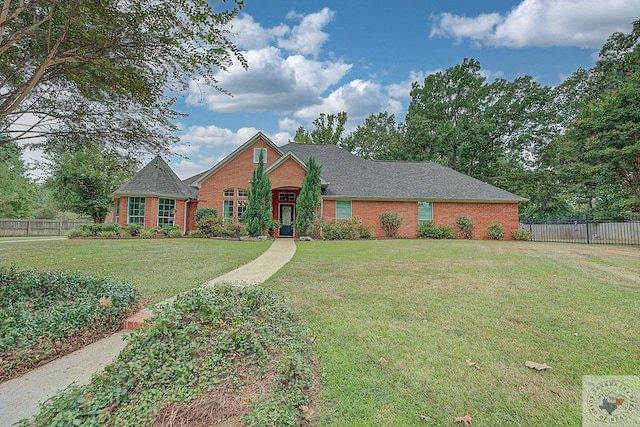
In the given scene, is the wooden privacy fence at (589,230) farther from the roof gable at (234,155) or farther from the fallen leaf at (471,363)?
the fallen leaf at (471,363)

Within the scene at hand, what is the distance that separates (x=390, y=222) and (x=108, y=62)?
1590 cm

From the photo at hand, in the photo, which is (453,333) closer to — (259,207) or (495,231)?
(259,207)

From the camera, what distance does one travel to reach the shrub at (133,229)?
57.7ft

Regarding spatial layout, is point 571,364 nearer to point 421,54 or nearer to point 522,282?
point 522,282

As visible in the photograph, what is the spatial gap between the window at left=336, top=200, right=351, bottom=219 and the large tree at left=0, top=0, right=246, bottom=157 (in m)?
13.6

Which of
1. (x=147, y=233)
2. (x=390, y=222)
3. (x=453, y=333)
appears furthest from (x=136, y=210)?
(x=453, y=333)

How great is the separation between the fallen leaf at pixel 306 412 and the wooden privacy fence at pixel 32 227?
30734 mm

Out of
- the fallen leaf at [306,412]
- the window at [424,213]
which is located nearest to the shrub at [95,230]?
the window at [424,213]

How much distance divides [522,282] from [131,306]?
23.9ft

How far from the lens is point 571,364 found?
112 inches

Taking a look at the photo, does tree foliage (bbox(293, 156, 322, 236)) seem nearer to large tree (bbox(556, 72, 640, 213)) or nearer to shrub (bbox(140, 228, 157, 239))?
shrub (bbox(140, 228, 157, 239))

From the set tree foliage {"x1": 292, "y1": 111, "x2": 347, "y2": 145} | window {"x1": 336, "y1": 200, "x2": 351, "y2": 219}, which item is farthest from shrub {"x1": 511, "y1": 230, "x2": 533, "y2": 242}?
tree foliage {"x1": 292, "y1": 111, "x2": 347, "y2": 145}

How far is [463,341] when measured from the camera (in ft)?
Result: 11.1

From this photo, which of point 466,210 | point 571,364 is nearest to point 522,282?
point 571,364
